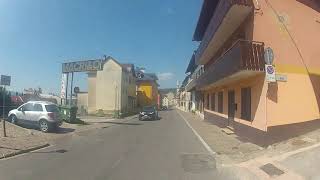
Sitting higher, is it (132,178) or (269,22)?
(269,22)

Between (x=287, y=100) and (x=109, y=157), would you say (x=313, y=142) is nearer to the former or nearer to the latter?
(x=287, y=100)

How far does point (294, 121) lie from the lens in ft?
57.5

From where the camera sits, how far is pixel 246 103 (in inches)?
868

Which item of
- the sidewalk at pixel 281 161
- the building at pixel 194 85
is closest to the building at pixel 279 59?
the sidewalk at pixel 281 161

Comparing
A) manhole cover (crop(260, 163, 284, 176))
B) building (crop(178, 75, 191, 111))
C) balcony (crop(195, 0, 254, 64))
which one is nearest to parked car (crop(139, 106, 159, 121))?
balcony (crop(195, 0, 254, 64))

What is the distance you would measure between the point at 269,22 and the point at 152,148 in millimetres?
7333

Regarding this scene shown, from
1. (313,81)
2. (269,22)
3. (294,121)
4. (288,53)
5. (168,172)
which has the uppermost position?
(269,22)

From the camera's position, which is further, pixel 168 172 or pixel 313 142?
pixel 313 142

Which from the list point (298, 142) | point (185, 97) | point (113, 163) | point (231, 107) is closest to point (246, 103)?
point (231, 107)

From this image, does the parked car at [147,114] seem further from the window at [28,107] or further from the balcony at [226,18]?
the window at [28,107]

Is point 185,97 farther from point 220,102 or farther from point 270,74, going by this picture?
point 270,74

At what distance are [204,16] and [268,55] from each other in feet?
58.0

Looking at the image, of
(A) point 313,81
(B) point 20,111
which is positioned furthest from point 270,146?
(B) point 20,111

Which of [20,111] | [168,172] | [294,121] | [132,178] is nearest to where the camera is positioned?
[132,178]
